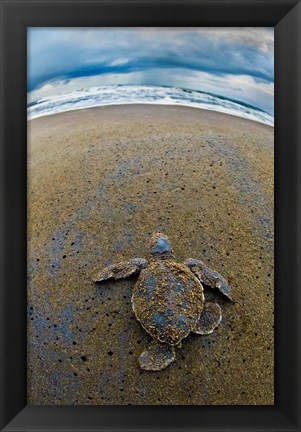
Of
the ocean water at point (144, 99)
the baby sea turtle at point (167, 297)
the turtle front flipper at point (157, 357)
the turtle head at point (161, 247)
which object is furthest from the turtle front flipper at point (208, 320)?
the ocean water at point (144, 99)

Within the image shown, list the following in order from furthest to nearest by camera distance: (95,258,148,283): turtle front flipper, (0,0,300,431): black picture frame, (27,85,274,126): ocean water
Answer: (27,85,274,126): ocean water < (95,258,148,283): turtle front flipper < (0,0,300,431): black picture frame

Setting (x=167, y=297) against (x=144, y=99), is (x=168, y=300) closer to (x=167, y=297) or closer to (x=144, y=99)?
(x=167, y=297)

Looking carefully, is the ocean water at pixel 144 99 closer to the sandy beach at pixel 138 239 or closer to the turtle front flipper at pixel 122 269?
the sandy beach at pixel 138 239

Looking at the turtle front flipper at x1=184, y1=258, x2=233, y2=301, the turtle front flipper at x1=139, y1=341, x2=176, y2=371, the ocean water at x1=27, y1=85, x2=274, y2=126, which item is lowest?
the turtle front flipper at x1=139, y1=341, x2=176, y2=371

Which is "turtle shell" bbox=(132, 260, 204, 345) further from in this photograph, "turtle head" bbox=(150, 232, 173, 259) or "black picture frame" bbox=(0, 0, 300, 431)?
"black picture frame" bbox=(0, 0, 300, 431)

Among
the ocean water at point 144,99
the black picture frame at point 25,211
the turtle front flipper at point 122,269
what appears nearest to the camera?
the black picture frame at point 25,211

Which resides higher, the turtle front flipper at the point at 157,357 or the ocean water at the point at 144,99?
the ocean water at the point at 144,99

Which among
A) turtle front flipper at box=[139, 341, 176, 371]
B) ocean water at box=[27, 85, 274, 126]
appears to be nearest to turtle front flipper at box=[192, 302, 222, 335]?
turtle front flipper at box=[139, 341, 176, 371]
